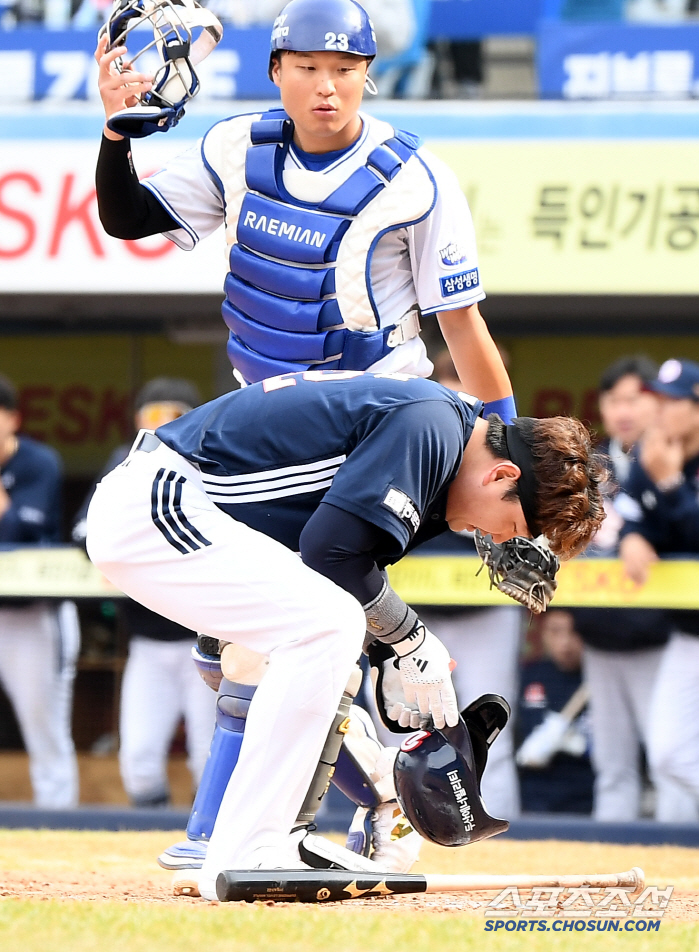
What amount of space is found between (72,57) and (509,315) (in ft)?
10.7

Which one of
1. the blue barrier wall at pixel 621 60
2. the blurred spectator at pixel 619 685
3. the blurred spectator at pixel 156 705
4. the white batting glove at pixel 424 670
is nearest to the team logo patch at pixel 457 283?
the white batting glove at pixel 424 670

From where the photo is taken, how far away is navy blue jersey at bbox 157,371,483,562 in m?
3.03

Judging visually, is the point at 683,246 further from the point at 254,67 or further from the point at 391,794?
the point at 391,794

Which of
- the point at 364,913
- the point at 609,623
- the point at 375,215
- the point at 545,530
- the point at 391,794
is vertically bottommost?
the point at 609,623

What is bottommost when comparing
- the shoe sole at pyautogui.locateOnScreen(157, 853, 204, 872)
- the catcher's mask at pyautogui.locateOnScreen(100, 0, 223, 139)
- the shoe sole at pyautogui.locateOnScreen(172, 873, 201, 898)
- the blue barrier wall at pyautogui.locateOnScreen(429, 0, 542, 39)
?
the shoe sole at pyautogui.locateOnScreen(157, 853, 204, 872)

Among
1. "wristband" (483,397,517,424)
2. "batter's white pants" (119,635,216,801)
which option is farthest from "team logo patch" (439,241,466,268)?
"batter's white pants" (119,635,216,801)

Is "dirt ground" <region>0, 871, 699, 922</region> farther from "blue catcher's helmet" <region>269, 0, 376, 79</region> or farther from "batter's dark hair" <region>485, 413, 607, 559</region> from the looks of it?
"blue catcher's helmet" <region>269, 0, 376, 79</region>

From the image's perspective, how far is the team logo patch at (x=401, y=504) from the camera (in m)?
3.00

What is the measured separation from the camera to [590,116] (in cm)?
825

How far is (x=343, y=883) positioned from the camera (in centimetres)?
317

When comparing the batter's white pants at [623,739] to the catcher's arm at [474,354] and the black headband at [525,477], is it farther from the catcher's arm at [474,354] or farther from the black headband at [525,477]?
the black headband at [525,477]

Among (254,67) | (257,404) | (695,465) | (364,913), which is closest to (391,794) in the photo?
(364,913)

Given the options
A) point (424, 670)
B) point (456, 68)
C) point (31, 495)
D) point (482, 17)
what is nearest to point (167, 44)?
point (424, 670)

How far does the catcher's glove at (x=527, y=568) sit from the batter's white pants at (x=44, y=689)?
3.19 meters
